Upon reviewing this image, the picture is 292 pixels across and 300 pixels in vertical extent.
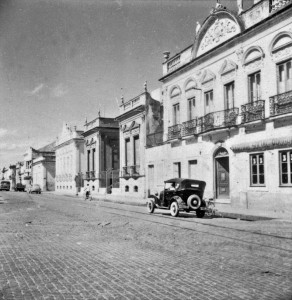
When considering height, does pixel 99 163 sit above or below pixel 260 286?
above

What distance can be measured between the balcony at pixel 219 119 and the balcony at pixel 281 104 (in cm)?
269

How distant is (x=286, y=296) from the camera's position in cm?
A: 480

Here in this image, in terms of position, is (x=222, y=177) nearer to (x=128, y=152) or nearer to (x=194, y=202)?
(x=194, y=202)

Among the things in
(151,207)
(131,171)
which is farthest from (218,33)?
(131,171)

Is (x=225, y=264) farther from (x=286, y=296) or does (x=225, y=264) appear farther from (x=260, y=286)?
(x=286, y=296)

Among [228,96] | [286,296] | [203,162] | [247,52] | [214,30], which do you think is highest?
[214,30]

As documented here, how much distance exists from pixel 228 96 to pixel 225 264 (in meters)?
15.6

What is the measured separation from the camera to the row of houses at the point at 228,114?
56.1 ft

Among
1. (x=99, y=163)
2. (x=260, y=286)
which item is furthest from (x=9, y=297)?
(x=99, y=163)

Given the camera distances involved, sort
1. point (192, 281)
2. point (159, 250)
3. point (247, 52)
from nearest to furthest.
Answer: point (192, 281), point (159, 250), point (247, 52)

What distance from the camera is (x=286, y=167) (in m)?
16.8

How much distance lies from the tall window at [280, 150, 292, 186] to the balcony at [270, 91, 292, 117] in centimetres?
173

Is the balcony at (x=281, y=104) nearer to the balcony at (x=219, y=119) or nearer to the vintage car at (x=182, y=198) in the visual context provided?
the balcony at (x=219, y=119)

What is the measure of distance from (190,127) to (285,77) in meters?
7.66
